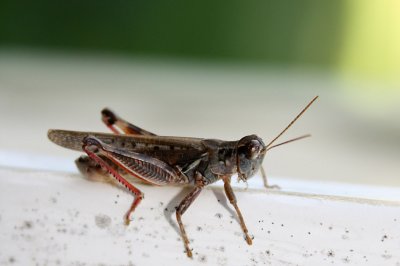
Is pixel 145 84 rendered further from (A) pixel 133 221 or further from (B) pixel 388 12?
(A) pixel 133 221

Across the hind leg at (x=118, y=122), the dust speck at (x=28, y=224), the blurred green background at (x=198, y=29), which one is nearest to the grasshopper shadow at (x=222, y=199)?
the hind leg at (x=118, y=122)

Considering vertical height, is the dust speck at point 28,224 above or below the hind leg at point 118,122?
below

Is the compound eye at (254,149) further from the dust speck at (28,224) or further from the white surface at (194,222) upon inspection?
the dust speck at (28,224)

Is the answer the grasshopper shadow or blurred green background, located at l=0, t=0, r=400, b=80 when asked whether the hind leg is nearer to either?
the grasshopper shadow

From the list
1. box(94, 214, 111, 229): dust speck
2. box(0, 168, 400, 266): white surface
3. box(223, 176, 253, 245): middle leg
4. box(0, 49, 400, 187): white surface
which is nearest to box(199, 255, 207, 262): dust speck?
box(0, 168, 400, 266): white surface

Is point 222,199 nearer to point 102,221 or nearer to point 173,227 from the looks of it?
point 173,227
